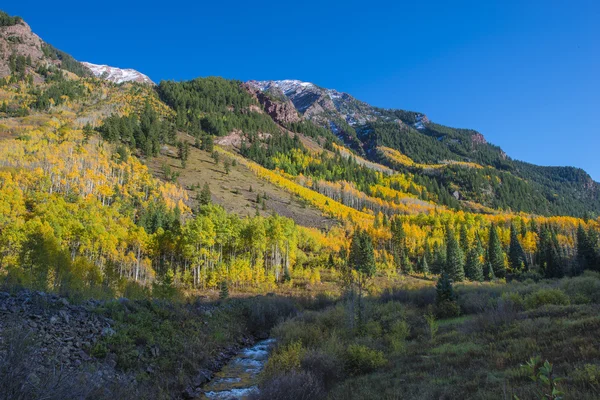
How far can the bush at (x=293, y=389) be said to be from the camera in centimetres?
1095

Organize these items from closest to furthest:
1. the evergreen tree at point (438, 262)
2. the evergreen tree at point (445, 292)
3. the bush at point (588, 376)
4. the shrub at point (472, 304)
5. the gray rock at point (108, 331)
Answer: the bush at point (588, 376), the gray rock at point (108, 331), the shrub at point (472, 304), the evergreen tree at point (445, 292), the evergreen tree at point (438, 262)

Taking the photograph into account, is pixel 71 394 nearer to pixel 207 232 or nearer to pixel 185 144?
pixel 207 232

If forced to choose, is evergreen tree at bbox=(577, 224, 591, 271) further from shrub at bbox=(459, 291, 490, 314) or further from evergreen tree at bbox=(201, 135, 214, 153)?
evergreen tree at bbox=(201, 135, 214, 153)

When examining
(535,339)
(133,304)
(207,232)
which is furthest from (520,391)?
(207,232)

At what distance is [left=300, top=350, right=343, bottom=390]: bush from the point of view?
538 inches

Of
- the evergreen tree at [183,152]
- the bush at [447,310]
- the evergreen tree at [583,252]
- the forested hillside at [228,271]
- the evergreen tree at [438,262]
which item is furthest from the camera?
the evergreen tree at [183,152]

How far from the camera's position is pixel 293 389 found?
11.1 metres

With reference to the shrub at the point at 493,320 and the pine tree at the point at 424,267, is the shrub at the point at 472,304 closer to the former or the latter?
the shrub at the point at 493,320

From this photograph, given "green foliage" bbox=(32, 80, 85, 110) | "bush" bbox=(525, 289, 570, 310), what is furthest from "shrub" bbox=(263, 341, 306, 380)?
"green foliage" bbox=(32, 80, 85, 110)

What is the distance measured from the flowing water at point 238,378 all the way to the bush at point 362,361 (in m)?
4.52

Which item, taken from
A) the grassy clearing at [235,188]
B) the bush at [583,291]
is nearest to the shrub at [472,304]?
the bush at [583,291]

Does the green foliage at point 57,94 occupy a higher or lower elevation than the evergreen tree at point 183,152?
higher

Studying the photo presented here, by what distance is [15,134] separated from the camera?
10644cm

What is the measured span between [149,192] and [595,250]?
108659 mm
